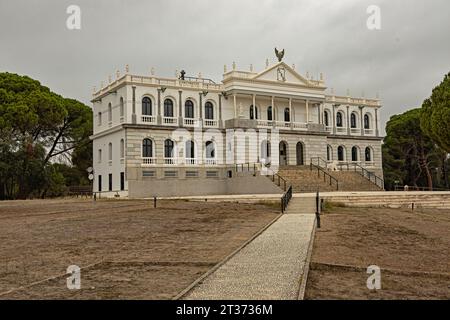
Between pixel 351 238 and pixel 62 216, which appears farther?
pixel 62 216

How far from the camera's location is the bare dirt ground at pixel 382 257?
320 inches

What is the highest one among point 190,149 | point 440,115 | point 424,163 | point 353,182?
point 440,115

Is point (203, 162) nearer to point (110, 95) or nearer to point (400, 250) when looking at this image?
point (110, 95)

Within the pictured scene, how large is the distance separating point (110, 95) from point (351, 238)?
31741 millimetres

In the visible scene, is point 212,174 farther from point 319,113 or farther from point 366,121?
point 366,121

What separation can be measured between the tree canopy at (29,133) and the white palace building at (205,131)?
4.22 metres

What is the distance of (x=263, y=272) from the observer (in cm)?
892

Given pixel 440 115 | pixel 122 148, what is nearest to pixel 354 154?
pixel 440 115

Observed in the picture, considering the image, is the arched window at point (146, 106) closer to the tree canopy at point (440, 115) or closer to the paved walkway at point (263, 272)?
the tree canopy at point (440, 115)

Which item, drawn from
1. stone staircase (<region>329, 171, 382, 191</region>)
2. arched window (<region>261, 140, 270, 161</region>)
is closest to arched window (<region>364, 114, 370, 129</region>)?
stone staircase (<region>329, 171, 382, 191</region>)

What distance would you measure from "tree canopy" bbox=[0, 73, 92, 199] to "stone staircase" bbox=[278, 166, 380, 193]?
61.4 feet

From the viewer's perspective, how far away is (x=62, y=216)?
21.5m

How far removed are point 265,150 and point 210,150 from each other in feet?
15.6

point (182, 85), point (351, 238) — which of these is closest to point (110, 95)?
point (182, 85)
